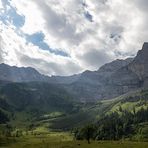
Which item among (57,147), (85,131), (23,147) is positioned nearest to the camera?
(57,147)

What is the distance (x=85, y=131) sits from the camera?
19350 centimetres

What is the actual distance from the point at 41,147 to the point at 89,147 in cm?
2505

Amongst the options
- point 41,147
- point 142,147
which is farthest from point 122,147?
point 41,147

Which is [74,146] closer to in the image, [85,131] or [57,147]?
[57,147]

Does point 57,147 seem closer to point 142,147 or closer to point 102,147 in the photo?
point 102,147

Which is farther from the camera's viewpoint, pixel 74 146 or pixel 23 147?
pixel 23 147

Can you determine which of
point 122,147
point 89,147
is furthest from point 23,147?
point 122,147

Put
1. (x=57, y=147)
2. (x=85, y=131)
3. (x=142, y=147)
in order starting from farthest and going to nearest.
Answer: (x=85, y=131), (x=57, y=147), (x=142, y=147)

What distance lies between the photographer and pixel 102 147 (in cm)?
13950

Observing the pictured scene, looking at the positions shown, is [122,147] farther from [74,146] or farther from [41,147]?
[41,147]

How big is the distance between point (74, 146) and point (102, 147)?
13.1 meters


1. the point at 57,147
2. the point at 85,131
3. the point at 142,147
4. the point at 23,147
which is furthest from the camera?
the point at 85,131

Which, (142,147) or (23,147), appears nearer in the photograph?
(142,147)

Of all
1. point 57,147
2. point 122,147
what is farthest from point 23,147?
point 122,147
